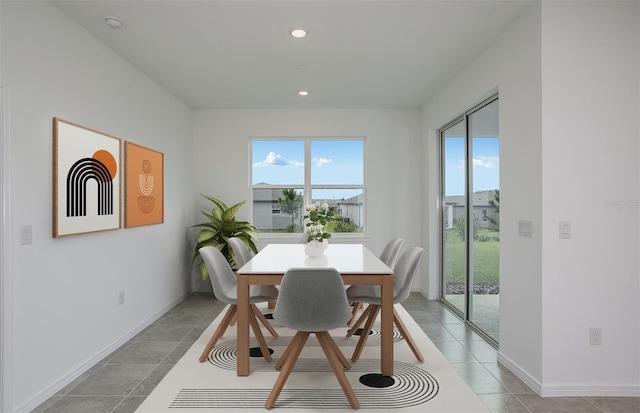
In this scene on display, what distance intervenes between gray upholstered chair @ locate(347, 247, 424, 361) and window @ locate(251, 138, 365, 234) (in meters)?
2.56

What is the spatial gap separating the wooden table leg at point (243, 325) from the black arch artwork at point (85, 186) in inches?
52.9

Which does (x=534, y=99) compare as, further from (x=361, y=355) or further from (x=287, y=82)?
(x=287, y=82)

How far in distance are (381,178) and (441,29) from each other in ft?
9.35

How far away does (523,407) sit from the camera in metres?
2.50

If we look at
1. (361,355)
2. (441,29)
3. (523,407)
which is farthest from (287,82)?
(523,407)

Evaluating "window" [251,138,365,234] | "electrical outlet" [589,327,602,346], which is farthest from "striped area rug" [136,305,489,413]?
"window" [251,138,365,234]

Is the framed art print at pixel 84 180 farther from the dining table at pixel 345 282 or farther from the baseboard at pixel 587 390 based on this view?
the baseboard at pixel 587 390

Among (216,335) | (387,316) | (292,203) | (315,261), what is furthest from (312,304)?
(292,203)

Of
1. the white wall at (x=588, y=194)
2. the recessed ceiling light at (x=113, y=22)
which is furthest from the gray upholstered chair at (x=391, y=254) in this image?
the recessed ceiling light at (x=113, y=22)

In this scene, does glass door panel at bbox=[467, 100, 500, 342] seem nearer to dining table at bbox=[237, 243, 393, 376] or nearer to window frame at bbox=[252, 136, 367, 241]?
dining table at bbox=[237, 243, 393, 376]

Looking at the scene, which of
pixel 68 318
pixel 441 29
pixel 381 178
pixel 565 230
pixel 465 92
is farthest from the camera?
pixel 381 178

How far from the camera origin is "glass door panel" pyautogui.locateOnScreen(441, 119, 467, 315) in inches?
175

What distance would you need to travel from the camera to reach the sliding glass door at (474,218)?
3721 millimetres

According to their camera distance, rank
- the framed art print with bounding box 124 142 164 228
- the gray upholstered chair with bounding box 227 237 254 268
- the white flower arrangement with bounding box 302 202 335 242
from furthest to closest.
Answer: the gray upholstered chair with bounding box 227 237 254 268, the framed art print with bounding box 124 142 164 228, the white flower arrangement with bounding box 302 202 335 242
